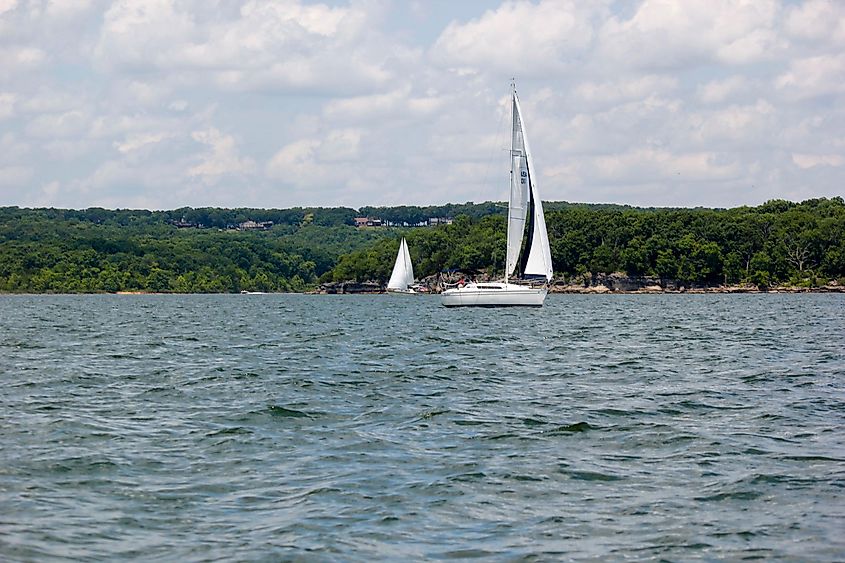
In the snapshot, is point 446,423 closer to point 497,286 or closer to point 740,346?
point 740,346

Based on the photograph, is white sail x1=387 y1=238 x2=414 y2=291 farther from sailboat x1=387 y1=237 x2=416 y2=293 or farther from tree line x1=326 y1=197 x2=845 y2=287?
tree line x1=326 y1=197 x2=845 y2=287

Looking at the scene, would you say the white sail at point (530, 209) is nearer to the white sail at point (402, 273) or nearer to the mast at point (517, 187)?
the mast at point (517, 187)

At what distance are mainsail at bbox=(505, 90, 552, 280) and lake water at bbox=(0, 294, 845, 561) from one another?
45.4 m

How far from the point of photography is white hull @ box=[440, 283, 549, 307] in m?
76.1

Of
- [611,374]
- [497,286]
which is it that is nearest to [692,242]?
[497,286]

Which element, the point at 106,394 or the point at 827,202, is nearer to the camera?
the point at 106,394

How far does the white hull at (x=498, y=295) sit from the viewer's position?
76.1 m

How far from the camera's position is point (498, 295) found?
76562 millimetres

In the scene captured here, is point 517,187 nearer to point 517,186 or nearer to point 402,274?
point 517,186

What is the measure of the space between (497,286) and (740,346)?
128ft

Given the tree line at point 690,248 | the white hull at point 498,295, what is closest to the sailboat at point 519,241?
the white hull at point 498,295

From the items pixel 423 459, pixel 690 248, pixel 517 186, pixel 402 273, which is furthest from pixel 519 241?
pixel 690 248

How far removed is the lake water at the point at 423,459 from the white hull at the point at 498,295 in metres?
42.4

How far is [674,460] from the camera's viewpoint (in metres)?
16.3
